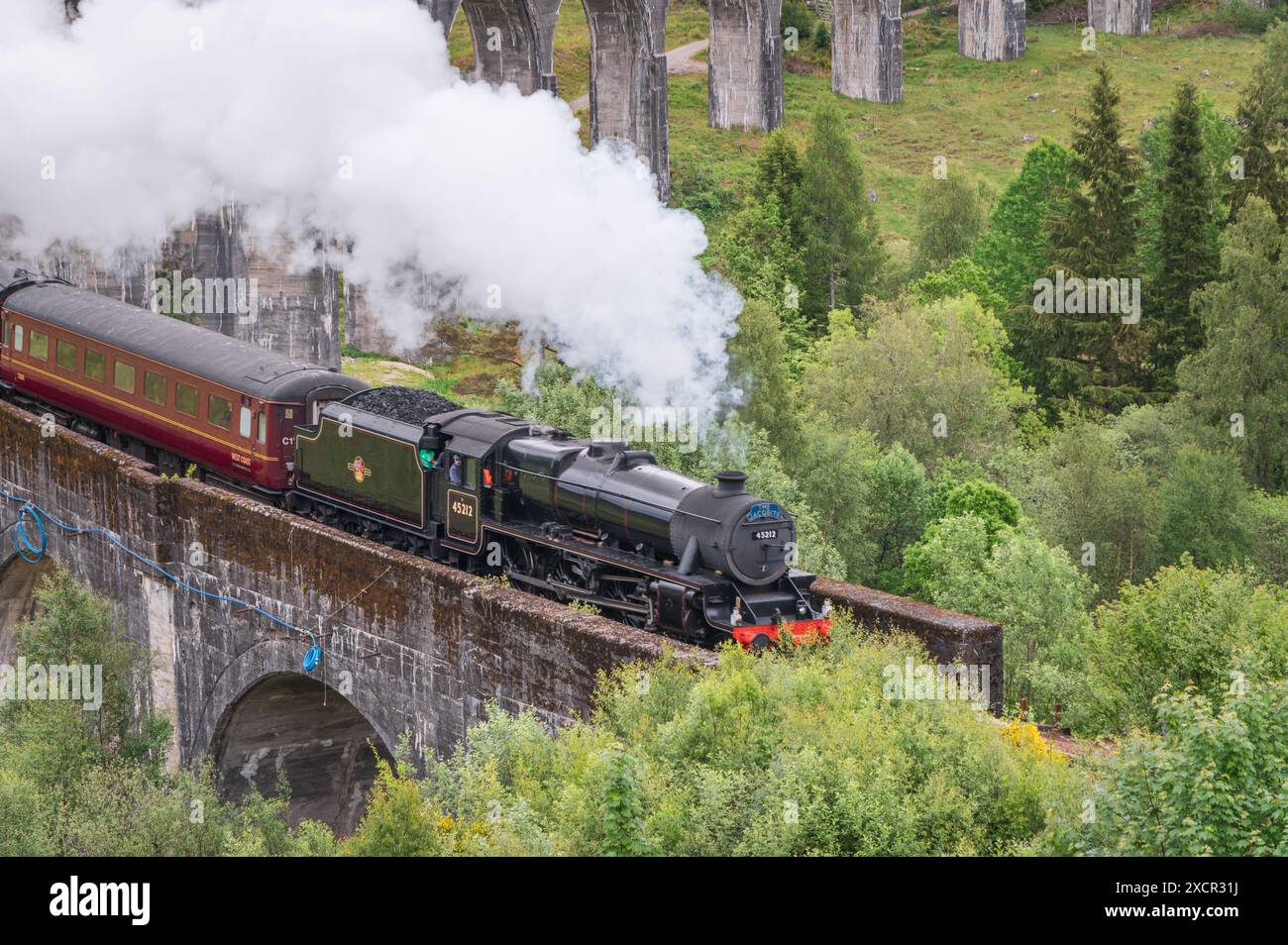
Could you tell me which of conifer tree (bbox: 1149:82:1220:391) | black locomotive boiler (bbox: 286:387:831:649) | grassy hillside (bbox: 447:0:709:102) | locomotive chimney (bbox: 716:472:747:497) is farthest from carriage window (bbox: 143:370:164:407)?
grassy hillside (bbox: 447:0:709:102)

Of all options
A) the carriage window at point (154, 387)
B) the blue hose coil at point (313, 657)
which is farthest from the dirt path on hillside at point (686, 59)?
the blue hose coil at point (313, 657)

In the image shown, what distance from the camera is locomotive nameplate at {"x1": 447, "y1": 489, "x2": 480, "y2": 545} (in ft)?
81.1

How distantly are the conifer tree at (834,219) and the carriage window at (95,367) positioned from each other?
31.0 meters

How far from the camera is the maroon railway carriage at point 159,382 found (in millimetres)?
28562

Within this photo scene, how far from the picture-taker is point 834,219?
194ft

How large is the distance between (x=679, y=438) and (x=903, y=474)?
42.7ft

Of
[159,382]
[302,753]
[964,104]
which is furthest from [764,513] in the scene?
Result: [964,104]

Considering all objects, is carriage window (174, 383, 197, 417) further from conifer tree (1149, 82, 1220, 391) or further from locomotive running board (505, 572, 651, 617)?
conifer tree (1149, 82, 1220, 391)

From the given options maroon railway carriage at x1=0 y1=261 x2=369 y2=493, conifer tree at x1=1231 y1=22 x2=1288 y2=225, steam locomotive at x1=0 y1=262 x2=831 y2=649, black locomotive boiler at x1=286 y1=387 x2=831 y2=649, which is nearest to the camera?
black locomotive boiler at x1=286 y1=387 x2=831 y2=649

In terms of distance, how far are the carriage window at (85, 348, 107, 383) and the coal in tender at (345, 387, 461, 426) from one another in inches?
260

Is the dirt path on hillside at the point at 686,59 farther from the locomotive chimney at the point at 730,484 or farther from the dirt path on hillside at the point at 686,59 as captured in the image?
the locomotive chimney at the point at 730,484

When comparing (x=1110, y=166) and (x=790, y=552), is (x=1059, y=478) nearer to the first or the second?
(x=1110, y=166)

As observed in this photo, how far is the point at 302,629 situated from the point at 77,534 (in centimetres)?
723

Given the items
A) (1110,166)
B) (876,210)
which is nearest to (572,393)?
(1110,166)
